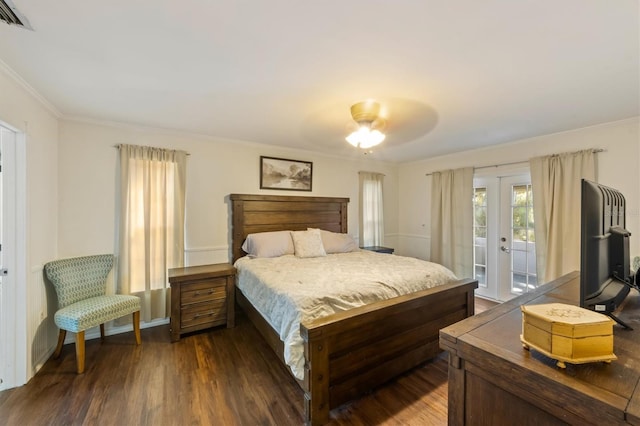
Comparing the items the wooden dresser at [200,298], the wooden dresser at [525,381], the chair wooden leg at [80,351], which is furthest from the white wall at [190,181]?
the wooden dresser at [525,381]

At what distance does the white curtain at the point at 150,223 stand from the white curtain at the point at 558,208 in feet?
14.8

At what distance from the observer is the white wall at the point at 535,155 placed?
2729mm

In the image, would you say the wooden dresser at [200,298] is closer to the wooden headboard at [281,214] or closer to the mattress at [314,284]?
the mattress at [314,284]

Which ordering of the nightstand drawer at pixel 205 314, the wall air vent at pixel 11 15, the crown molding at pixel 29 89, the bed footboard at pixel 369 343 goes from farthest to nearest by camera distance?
the nightstand drawer at pixel 205 314 → the crown molding at pixel 29 89 → the bed footboard at pixel 369 343 → the wall air vent at pixel 11 15

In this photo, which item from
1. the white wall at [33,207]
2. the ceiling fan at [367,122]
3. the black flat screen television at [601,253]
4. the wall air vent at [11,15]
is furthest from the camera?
the ceiling fan at [367,122]

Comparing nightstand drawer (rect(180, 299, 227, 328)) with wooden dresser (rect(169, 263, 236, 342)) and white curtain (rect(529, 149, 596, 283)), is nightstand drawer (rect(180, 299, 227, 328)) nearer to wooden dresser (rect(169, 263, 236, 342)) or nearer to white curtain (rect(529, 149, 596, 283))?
wooden dresser (rect(169, 263, 236, 342))

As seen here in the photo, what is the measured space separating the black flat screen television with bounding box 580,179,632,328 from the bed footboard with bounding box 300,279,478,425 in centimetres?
117

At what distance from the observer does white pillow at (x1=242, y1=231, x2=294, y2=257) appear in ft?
11.0

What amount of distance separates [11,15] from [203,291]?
2.46 meters

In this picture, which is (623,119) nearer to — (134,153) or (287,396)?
(287,396)

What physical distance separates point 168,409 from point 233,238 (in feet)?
6.48

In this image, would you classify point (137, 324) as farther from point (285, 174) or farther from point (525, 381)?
point (525, 381)

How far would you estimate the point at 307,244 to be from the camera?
3.52 meters

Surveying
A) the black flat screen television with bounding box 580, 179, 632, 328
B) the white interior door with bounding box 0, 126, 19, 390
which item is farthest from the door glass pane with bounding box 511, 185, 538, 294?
the white interior door with bounding box 0, 126, 19, 390
